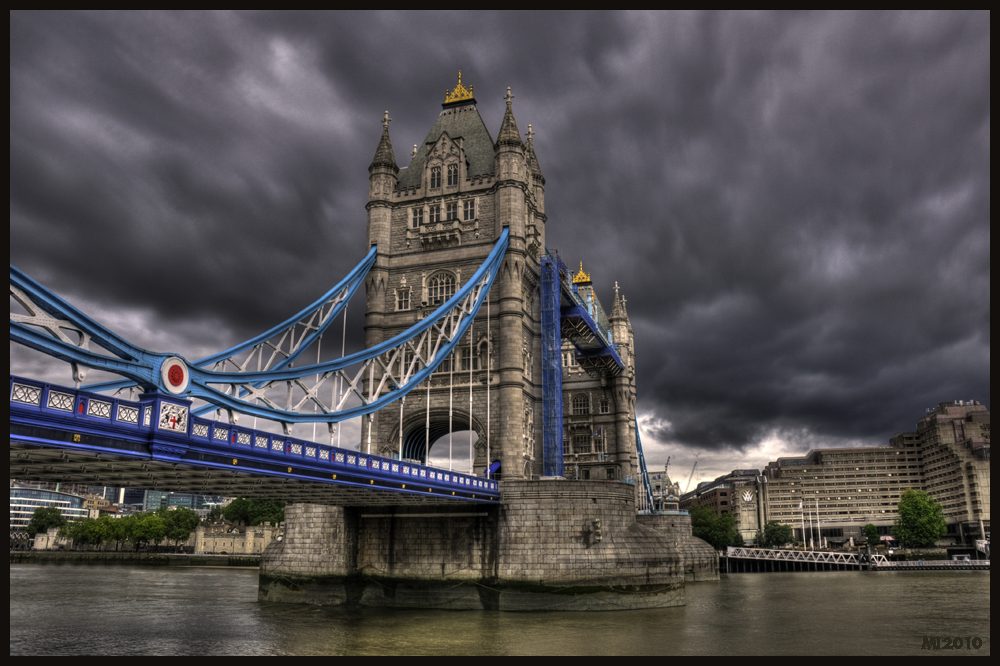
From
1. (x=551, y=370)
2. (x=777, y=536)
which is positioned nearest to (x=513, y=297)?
(x=551, y=370)

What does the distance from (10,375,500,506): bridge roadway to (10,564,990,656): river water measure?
4.68 metres

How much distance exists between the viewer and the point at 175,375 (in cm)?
1766

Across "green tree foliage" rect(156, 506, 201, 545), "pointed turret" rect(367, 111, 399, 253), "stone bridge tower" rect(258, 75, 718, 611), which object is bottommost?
"green tree foliage" rect(156, 506, 201, 545)

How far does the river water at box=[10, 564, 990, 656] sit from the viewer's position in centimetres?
2202

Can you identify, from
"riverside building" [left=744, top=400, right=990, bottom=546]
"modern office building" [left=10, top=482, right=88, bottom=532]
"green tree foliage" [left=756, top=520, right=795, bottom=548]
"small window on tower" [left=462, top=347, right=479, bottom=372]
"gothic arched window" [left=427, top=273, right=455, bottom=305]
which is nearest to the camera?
"small window on tower" [left=462, top=347, right=479, bottom=372]

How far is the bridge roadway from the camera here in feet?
47.9

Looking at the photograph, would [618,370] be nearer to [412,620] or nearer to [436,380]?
[436,380]

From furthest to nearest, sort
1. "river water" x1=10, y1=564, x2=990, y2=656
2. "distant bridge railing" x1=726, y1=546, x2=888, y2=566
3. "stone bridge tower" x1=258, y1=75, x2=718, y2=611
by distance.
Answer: "distant bridge railing" x1=726, y1=546, x2=888, y2=566 < "stone bridge tower" x1=258, y1=75, x2=718, y2=611 < "river water" x1=10, y1=564, x2=990, y2=656

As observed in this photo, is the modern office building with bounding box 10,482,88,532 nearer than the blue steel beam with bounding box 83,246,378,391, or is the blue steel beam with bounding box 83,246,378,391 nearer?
the blue steel beam with bounding box 83,246,378,391

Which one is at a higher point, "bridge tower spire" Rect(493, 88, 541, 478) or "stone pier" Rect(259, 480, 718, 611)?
"bridge tower spire" Rect(493, 88, 541, 478)

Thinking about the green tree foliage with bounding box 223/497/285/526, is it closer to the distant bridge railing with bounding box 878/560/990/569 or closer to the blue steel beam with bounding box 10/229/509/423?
the distant bridge railing with bounding box 878/560/990/569

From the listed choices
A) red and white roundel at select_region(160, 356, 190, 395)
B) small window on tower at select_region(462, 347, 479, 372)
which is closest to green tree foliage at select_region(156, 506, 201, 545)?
small window on tower at select_region(462, 347, 479, 372)
